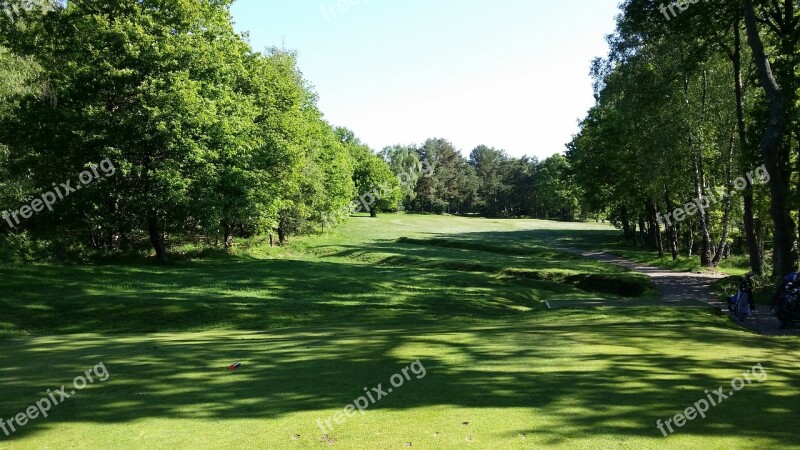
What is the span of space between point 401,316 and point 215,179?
16325 mm

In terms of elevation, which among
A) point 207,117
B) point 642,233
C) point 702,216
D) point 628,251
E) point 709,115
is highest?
point 709,115

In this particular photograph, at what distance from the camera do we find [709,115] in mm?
35656

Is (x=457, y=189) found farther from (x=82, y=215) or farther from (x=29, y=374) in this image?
(x=29, y=374)

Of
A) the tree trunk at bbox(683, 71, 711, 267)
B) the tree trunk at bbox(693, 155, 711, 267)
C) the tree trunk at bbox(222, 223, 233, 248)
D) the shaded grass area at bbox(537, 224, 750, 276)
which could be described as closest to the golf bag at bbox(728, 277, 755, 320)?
the shaded grass area at bbox(537, 224, 750, 276)

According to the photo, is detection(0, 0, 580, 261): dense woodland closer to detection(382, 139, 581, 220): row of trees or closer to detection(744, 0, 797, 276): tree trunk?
detection(744, 0, 797, 276): tree trunk

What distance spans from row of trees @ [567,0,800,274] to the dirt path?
309 centimetres

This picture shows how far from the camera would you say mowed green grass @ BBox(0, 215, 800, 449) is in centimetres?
634

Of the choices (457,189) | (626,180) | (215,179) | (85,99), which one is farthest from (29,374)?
(457,189)

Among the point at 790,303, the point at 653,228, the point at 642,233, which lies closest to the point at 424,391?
the point at 790,303

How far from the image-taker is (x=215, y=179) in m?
30.8

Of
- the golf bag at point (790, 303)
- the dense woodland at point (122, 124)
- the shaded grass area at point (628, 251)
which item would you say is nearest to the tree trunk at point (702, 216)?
the shaded grass area at point (628, 251)

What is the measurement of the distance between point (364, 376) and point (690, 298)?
2336 cm

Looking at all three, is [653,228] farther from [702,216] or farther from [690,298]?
[690,298]

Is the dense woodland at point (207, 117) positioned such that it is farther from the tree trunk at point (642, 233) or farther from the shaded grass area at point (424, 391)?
the tree trunk at point (642, 233)
